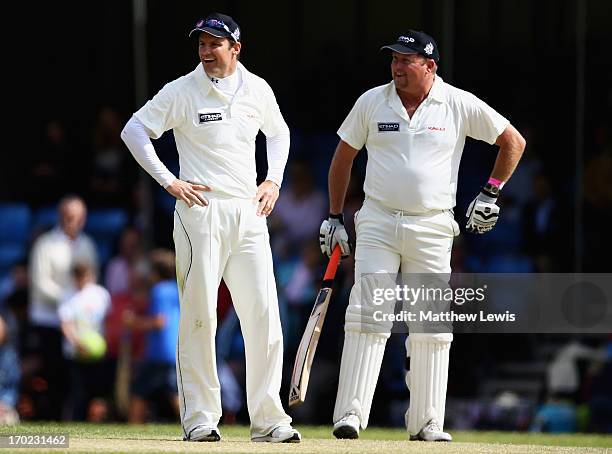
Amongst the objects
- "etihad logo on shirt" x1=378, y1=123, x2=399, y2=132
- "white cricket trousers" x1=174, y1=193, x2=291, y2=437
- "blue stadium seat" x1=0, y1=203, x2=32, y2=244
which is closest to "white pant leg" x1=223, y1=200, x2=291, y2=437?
"white cricket trousers" x1=174, y1=193, x2=291, y2=437

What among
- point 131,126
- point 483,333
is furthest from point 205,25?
point 483,333

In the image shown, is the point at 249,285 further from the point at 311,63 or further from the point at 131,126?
the point at 311,63

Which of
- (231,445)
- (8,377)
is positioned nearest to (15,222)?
(8,377)

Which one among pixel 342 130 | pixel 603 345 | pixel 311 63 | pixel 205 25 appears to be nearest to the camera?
pixel 205 25

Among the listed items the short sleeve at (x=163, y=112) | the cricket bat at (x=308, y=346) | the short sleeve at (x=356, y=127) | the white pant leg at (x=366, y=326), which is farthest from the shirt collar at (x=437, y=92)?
the short sleeve at (x=163, y=112)

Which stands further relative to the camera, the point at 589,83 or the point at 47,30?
the point at 47,30

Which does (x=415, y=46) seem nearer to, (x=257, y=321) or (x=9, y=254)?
(x=257, y=321)

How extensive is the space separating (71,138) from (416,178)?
6946 mm

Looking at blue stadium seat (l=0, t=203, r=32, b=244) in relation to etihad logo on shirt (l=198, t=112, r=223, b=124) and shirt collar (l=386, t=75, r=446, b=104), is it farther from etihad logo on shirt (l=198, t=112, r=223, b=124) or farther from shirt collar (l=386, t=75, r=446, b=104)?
etihad logo on shirt (l=198, t=112, r=223, b=124)

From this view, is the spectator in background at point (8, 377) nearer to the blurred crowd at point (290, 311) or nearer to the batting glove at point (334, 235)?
the blurred crowd at point (290, 311)

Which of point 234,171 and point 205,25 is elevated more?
point 205,25

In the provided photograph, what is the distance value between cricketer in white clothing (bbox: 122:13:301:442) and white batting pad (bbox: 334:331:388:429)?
0.47 meters

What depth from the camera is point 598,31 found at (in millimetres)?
13469

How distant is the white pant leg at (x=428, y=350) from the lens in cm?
820
